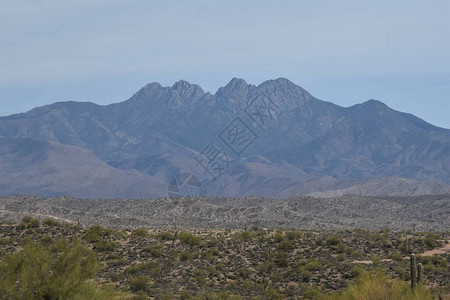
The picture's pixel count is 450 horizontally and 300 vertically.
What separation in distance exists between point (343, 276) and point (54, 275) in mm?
19679

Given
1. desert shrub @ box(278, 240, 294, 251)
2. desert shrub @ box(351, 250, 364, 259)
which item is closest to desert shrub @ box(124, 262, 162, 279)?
desert shrub @ box(278, 240, 294, 251)

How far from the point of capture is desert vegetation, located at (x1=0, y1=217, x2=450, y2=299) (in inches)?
1086

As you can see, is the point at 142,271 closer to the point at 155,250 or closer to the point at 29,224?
the point at 155,250

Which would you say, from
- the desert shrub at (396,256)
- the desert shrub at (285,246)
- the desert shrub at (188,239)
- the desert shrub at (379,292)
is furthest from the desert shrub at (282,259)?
the desert shrub at (379,292)

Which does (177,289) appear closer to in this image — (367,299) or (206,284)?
(206,284)

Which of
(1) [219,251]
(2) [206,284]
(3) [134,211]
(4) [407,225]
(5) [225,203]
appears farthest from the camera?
(5) [225,203]

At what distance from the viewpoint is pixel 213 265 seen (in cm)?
4522

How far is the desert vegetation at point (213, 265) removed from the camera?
2758cm

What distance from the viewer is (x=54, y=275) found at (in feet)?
90.8

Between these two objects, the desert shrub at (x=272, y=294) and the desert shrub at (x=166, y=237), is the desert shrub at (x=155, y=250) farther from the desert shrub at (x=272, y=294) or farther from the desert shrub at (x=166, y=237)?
the desert shrub at (x=272, y=294)

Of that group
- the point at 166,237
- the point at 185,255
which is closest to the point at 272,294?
the point at 185,255

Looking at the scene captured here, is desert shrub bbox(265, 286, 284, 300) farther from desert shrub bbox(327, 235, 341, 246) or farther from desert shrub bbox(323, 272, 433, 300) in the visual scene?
desert shrub bbox(327, 235, 341, 246)

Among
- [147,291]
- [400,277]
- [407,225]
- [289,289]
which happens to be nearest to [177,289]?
[147,291]

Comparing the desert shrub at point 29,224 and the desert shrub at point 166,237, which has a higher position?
the desert shrub at point 29,224
